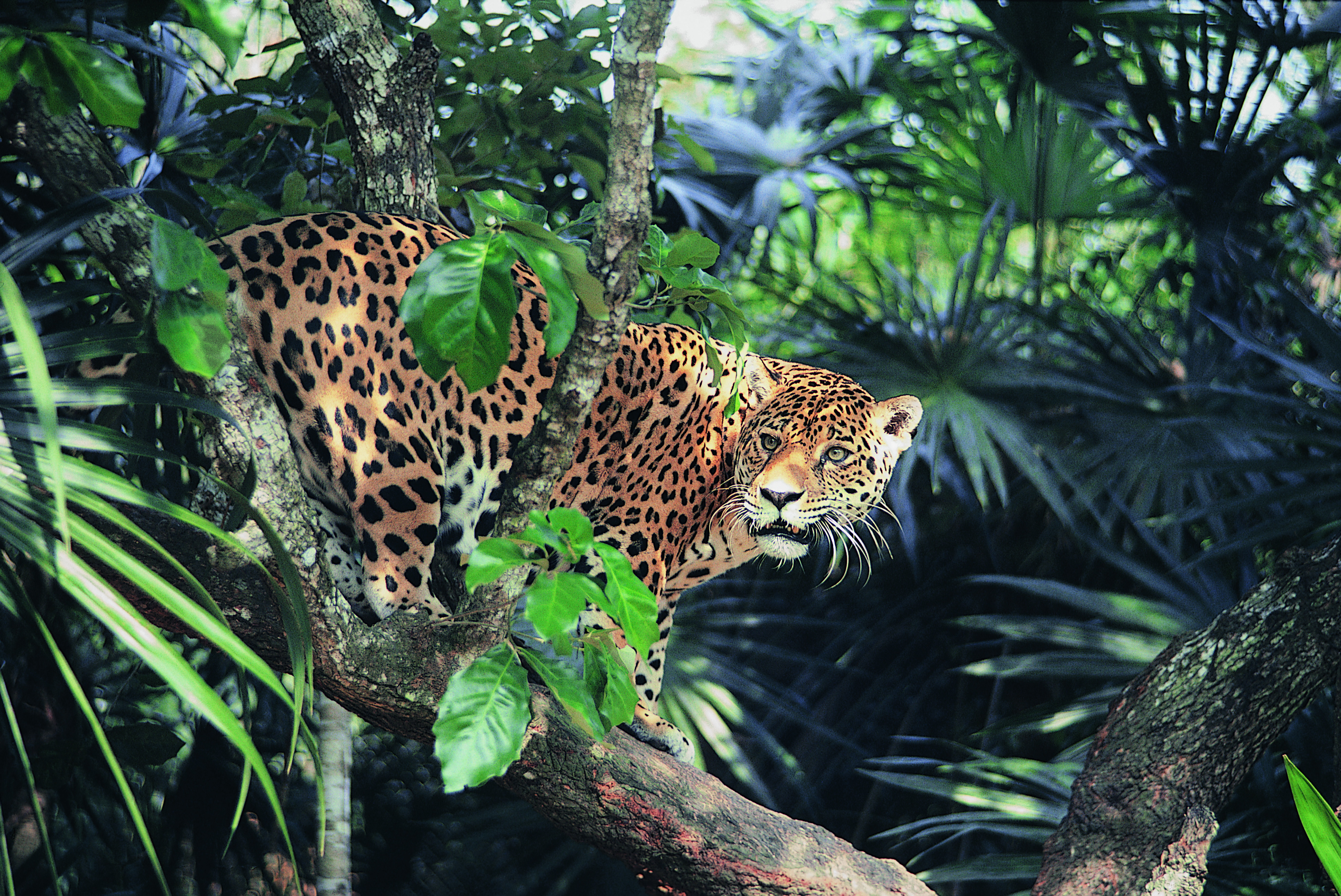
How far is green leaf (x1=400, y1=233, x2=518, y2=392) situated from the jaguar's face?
1.60 m

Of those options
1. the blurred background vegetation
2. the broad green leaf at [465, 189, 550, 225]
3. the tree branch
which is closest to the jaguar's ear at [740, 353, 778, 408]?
the blurred background vegetation

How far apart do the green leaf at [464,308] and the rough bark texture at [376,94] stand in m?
1.45

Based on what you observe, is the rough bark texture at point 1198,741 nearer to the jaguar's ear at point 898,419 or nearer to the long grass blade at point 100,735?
the jaguar's ear at point 898,419

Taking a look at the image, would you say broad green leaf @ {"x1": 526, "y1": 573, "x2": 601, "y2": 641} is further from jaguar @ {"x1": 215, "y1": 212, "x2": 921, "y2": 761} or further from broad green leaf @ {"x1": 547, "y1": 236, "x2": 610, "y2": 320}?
jaguar @ {"x1": 215, "y1": 212, "x2": 921, "y2": 761}

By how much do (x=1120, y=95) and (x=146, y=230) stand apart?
15.4ft

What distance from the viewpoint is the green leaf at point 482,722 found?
2.03m

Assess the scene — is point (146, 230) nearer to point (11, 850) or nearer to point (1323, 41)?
point (11, 850)

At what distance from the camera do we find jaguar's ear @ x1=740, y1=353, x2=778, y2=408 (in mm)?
3812

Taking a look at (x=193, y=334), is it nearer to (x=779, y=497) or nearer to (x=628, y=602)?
(x=628, y=602)

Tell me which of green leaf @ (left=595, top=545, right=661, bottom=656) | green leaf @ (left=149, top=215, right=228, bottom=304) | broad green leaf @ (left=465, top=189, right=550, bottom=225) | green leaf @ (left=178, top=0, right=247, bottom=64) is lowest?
green leaf @ (left=595, top=545, right=661, bottom=656)

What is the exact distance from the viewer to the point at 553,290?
2027 millimetres

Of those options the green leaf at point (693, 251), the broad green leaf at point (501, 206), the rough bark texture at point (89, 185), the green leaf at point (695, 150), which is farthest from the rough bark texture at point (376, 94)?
the green leaf at point (693, 251)

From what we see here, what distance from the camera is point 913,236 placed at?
1095cm

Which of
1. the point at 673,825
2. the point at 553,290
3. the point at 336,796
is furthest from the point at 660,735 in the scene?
the point at 553,290
